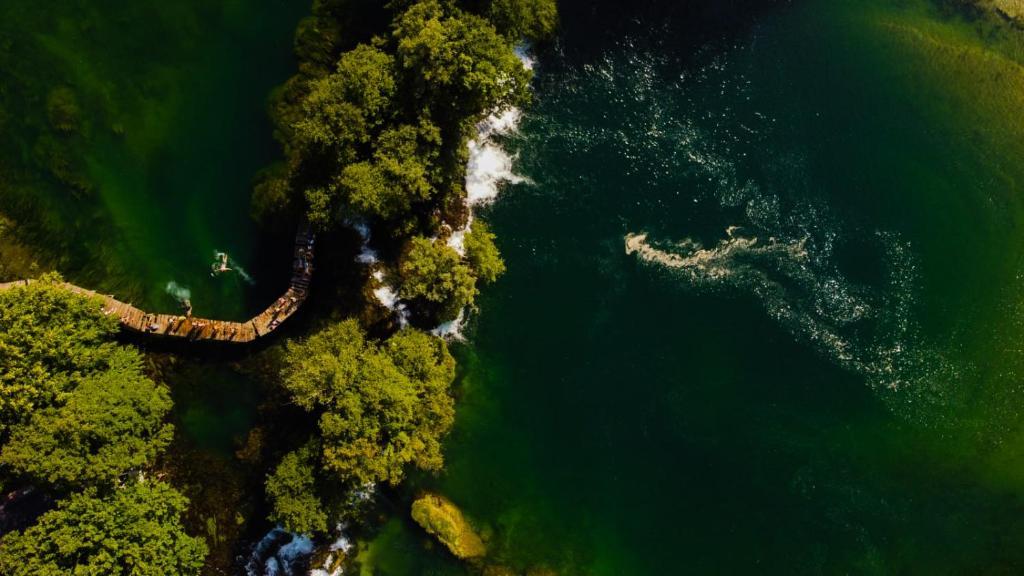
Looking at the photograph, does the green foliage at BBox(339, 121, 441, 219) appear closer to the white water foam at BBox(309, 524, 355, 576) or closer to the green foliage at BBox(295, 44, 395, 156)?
the green foliage at BBox(295, 44, 395, 156)

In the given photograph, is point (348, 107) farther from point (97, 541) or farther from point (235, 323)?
point (97, 541)

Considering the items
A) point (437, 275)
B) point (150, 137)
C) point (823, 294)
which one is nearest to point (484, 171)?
point (437, 275)

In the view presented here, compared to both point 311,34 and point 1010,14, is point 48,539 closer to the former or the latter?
point 311,34

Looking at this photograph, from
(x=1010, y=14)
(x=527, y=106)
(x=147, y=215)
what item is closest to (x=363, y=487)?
(x=147, y=215)

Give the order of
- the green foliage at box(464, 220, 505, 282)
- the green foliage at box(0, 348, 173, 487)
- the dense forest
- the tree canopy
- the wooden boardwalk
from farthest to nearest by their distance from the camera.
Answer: the wooden boardwalk → the green foliage at box(464, 220, 505, 282) → the dense forest → the tree canopy → the green foliage at box(0, 348, 173, 487)

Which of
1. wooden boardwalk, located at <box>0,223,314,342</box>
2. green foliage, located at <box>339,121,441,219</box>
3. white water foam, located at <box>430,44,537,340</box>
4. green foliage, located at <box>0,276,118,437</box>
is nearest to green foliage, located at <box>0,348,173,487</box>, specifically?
green foliage, located at <box>0,276,118,437</box>

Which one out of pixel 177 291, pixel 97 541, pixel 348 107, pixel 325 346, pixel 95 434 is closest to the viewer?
pixel 97 541

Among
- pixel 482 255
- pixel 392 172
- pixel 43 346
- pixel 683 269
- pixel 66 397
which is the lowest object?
pixel 66 397

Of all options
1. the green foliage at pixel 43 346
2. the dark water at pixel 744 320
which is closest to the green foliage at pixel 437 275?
the dark water at pixel 744 320
